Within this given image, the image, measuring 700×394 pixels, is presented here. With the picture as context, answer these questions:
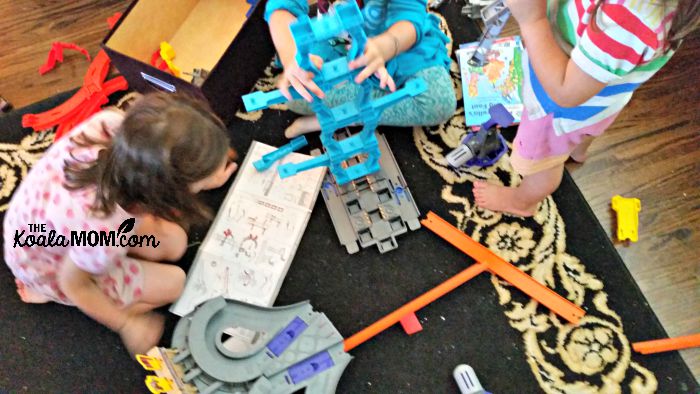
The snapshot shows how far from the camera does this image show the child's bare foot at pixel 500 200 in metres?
1.04

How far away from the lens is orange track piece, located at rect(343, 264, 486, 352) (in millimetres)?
943

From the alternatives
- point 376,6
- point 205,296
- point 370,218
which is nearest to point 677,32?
point 376,6

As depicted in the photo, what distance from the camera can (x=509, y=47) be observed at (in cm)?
118

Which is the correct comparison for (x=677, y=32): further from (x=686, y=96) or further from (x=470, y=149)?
(x=686, y=96)

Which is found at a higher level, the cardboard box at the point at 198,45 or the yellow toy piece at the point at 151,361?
the cardboard box at the point at 198,45

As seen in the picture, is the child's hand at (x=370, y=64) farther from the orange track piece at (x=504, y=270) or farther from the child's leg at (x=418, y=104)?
the orange track piece at (x=504, y=270)

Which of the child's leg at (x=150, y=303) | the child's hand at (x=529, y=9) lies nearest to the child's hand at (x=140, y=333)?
the child's leg at (x=150, y=303)

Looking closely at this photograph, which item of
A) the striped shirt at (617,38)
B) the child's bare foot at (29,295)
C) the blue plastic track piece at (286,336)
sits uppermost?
the striped shirt at (617,38)

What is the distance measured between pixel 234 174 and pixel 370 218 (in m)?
0.32

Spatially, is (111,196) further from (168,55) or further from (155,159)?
(168,55)

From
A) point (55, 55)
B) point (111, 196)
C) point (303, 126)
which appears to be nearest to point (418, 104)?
point (303, 126)

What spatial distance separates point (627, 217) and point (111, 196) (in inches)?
39.5
